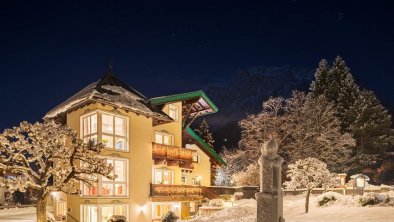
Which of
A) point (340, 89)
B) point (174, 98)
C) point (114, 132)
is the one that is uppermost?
point (340, 89)

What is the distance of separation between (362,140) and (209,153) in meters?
19.4

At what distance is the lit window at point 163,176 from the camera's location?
2908 cm

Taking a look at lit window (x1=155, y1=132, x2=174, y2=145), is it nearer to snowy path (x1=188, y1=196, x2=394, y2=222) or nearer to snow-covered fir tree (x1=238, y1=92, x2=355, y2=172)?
snowy path (x1=188, y1=196, x2=394, y2=222)

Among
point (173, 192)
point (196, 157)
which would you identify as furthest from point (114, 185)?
point (196, 157)

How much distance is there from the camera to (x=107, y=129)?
25281mm

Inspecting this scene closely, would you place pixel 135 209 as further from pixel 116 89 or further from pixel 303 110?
pixel 303 110

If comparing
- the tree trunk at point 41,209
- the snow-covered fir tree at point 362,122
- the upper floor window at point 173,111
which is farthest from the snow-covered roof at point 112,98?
the snow-covered fir tree at point 362,122

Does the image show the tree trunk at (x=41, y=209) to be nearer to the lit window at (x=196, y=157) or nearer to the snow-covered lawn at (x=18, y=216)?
the snow-covered lawn at (x=18, y=216)

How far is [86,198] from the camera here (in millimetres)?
23266

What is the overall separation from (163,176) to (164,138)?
3016mm

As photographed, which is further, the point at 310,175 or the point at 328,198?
the point at 328,198

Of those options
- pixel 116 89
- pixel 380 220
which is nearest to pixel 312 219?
pixel 380 220

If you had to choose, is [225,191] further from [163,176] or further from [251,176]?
[163,176]

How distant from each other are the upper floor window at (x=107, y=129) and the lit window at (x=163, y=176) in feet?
14.8
